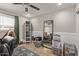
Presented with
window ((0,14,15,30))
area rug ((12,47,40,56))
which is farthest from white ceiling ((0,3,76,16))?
area rug ((12,47,40,56))

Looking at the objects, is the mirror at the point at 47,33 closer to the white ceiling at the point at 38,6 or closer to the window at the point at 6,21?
the white ceiling at the point at 38,6

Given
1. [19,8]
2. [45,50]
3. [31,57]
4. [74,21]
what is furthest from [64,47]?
[19,8]

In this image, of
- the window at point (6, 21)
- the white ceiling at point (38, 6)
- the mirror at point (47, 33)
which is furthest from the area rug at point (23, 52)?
the white ceiling at point (38, 6)

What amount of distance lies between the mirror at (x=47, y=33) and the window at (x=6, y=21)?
1.61ft

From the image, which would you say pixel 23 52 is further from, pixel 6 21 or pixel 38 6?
pixel 38 6

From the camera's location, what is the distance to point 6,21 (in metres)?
1.42

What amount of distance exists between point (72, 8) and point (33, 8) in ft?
1.83

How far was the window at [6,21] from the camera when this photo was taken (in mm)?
1403

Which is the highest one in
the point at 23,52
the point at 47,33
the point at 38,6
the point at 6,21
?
the point at 38,6

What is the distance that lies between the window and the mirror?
492mm

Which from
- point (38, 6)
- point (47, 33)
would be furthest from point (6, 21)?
point (47, 33)

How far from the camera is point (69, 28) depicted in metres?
1.39

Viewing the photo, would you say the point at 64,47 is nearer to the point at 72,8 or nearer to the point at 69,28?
the point at 69,28

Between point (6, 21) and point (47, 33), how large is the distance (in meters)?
0.62
